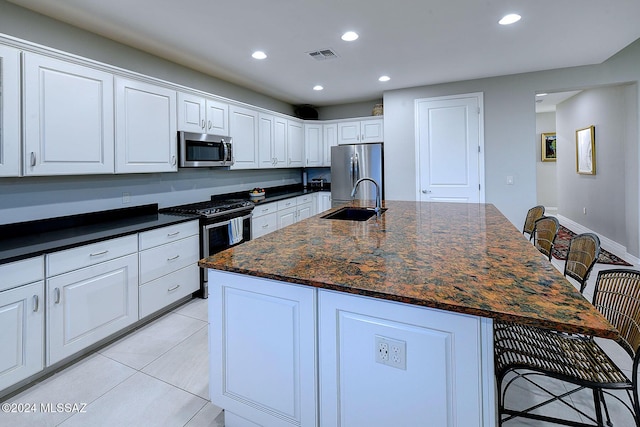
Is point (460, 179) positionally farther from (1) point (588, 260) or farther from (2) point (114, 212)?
(2) point (114, 212)

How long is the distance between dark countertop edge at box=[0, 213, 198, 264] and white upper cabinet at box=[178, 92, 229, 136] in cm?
101

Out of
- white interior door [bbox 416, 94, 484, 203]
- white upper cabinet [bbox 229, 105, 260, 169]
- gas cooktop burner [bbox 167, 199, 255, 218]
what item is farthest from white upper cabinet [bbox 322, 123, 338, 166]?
gas cooktop burner [bbox 167, 199, 255, 218]

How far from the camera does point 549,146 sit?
8125mm

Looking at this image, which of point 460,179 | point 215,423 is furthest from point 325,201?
point 215,423

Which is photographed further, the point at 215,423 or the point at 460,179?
the point at 460,179

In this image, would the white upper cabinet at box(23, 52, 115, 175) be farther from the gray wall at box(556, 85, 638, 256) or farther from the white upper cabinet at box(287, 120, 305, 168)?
the gray wall at box(556, 85, 638, 256)

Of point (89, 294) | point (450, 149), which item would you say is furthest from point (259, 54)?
point (450, 149)

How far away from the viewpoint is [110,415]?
174cm

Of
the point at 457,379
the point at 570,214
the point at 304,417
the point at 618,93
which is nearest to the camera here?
the point at 457,379

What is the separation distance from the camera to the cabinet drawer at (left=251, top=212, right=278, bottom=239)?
4059mm

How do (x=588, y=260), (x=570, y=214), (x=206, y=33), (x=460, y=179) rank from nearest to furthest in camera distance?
(x=588, y=260) < (x=206, y=33) < (x=460, y=179) < (x=570, y=214)

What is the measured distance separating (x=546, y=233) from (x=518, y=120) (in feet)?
8.81

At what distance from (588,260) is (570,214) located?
6.31 metres

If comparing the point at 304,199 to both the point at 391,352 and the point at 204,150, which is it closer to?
the point at 204,150
